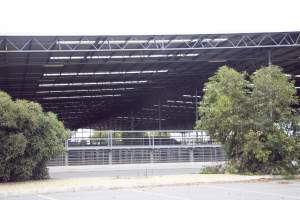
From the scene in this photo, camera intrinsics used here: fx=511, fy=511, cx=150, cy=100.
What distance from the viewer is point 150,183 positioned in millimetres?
16938

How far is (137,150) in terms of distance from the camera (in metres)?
32.4

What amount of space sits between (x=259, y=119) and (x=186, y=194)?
8.03 meters

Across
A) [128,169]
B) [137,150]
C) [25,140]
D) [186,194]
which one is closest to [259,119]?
[186,194]

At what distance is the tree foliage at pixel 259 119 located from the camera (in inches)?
814

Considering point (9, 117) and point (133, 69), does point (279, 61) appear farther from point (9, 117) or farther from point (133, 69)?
point (9, 117)

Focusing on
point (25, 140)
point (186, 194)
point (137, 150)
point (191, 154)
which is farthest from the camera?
point (191, 154)

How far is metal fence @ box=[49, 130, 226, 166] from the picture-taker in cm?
3053

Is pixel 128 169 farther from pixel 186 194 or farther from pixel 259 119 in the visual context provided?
pixel 186 194

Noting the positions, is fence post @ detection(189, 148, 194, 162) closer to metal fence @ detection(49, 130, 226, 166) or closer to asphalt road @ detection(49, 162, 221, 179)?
metal fence @ detection(49, 130, 226, 166)

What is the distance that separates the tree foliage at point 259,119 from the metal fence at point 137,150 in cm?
866

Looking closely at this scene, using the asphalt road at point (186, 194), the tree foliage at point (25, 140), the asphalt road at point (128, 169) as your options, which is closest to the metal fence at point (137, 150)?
the asphalt road at point (128, 169)

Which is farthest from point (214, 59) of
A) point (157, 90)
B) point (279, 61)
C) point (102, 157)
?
point (157, 90)

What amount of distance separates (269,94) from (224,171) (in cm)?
396

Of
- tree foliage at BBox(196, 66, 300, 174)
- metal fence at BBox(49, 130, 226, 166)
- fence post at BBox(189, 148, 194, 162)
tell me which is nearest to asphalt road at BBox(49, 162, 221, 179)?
fence post at BBox(189, 148, 194, 162)
